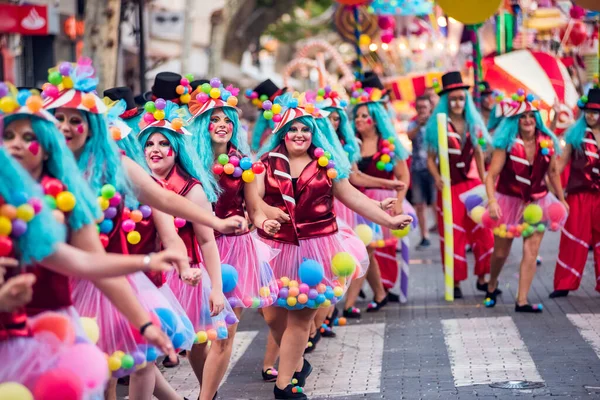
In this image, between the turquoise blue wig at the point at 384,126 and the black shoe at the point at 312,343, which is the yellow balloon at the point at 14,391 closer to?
the black shoe at the point at 312,343

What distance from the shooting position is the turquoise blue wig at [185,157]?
22.7ft

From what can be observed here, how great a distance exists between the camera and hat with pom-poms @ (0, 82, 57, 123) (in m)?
4.64

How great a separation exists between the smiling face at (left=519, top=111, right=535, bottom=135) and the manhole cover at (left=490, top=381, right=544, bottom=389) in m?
3.70

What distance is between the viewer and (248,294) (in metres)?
7.36

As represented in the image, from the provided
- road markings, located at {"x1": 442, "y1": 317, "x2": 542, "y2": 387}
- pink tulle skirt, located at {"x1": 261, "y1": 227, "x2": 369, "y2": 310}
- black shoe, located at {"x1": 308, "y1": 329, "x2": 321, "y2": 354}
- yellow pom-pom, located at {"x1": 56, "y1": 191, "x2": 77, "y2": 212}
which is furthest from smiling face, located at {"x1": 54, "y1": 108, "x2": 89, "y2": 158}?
black shoe, located at {"x1": 308, "y1": 329, "x2": 321, "y2": 354}

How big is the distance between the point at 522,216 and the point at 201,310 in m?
4.96

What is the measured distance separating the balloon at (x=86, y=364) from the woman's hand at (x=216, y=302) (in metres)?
1.71

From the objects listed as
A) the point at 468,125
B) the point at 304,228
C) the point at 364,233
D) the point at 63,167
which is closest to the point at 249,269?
the point at 304,228

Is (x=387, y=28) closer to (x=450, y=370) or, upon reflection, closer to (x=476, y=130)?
(x=476, y=130)

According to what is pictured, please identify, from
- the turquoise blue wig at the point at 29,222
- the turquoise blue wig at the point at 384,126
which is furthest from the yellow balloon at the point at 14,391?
the turquoise blue wig at the point at 384,126

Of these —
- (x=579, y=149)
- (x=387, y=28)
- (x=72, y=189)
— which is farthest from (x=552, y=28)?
(x=72, y=189)

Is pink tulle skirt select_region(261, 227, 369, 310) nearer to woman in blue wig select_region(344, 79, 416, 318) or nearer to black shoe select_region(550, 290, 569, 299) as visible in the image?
woman in blue wig select_region(344, 79, 416, 318)

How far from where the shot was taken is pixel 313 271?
296 inches

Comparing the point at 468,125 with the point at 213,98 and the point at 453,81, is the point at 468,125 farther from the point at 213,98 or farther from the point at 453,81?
the point at 213,98
